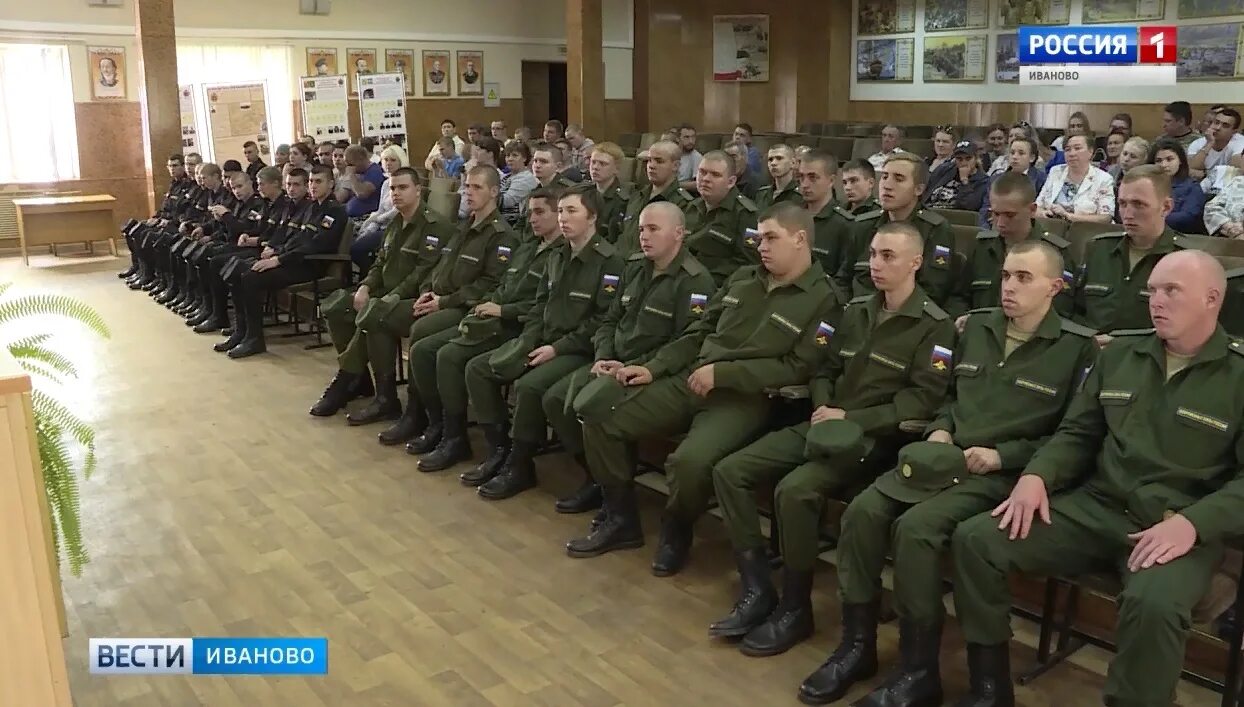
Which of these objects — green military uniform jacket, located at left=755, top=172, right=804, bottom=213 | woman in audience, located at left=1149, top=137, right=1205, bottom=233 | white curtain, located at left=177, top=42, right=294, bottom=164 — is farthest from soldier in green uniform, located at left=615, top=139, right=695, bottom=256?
white curtain, located at left=177, top=42, right=294, bottom=164

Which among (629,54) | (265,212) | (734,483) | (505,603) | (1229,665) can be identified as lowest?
(505,603)

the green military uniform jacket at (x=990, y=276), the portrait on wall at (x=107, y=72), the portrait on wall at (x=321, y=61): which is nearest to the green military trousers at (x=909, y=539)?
the green military uniform jacket at (x=990, y=276)

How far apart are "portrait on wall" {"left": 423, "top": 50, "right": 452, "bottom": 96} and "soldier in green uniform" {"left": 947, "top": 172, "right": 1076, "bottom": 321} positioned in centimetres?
1223

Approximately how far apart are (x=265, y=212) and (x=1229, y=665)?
745cm

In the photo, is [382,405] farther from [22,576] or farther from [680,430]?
[22,576]

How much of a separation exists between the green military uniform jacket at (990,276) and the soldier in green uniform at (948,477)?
1.14 meters

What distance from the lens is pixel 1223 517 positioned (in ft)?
8.31

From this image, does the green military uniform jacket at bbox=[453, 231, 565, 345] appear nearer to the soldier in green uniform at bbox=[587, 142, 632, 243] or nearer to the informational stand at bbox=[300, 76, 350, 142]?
the soldier in green uniform at bbox=[587, 142, 632, 243]

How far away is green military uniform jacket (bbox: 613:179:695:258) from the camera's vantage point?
585 centimetres

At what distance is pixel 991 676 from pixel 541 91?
15237 millimetres

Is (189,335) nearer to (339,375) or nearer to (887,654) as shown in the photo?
(339,375)

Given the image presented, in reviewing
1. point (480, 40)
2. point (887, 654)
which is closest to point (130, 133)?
point (480, 40)

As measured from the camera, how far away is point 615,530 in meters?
4.10

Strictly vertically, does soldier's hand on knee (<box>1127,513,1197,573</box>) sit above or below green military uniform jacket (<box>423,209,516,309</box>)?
below
